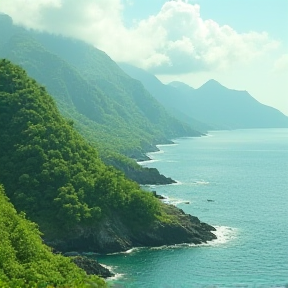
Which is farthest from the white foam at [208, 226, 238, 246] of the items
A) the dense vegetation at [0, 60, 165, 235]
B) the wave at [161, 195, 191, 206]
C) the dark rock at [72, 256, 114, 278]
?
the wave at [161, 195, 191, 206]

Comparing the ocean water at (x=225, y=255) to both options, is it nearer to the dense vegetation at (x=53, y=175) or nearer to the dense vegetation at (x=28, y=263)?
the dense vegetation at (x=28, y=263)

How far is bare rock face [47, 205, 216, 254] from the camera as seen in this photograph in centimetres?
8781

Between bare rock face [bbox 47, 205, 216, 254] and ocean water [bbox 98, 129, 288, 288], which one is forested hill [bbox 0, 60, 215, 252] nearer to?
bare rock face [bbox 47, 205, 216, 254]

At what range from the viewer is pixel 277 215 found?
387ft

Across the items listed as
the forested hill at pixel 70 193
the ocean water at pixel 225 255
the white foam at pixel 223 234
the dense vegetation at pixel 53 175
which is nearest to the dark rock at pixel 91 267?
the ocean water at pixel 225 255

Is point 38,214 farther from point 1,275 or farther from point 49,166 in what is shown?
point 1,275

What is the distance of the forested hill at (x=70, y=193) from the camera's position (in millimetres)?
89062

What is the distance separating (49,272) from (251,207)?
257 ft

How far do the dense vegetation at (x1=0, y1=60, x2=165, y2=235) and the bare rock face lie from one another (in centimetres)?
193

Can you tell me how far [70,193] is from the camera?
93.8 meters

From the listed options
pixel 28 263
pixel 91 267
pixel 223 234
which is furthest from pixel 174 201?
pixel 28 263

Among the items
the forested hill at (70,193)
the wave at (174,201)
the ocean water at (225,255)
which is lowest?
the ocean water at (225,255)

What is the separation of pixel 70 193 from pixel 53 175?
5.45 meters

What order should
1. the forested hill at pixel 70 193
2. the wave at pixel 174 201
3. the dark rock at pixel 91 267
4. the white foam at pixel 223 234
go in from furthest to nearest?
the wave at pixel 174 201
the white foam at pixel 223 234
the forested hill at pixel 70 193
the dark rock at pixel 91 267
